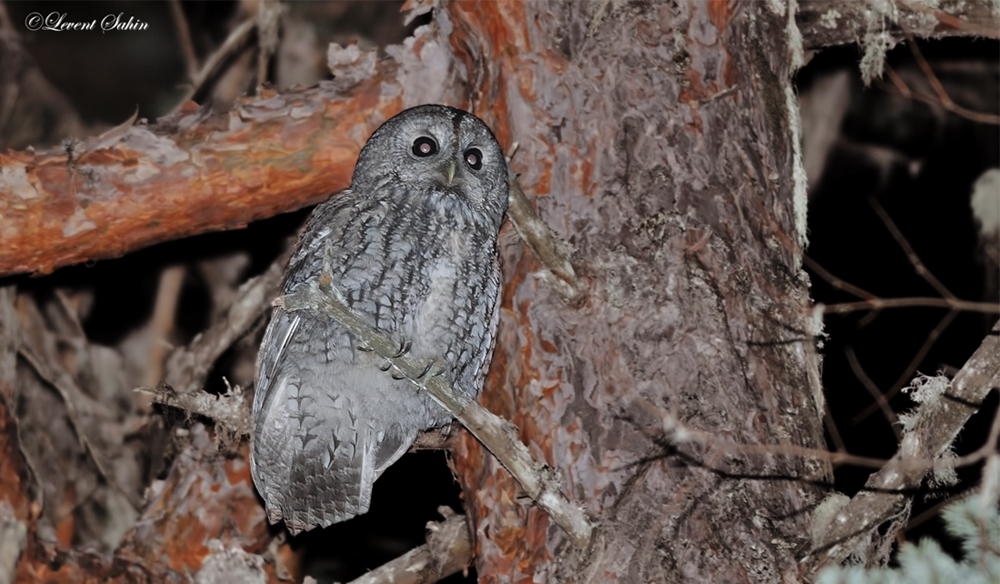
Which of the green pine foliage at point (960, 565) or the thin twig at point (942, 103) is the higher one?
the thin twig at point (942, 103)

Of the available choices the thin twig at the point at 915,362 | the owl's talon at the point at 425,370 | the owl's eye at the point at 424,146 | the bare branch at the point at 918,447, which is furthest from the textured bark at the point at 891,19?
the owl's talon at the point at 425,370

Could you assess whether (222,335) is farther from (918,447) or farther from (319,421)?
(918,447)

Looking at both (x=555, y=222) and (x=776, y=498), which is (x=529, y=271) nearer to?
(x=555, y=222)

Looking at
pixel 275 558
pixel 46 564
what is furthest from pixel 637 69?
pixel 46 564

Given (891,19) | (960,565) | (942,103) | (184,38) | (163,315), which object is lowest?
(163,315)

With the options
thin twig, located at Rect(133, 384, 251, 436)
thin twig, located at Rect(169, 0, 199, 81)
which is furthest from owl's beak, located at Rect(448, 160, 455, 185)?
thin twig, located at Rect(169, 0, 199, 81)

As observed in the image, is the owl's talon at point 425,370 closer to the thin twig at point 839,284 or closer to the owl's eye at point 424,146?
the owl's eye at point 424,146

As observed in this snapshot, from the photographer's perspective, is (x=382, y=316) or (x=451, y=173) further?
(x=451, y=173)

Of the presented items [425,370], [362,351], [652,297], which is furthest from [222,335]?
[652,297]
